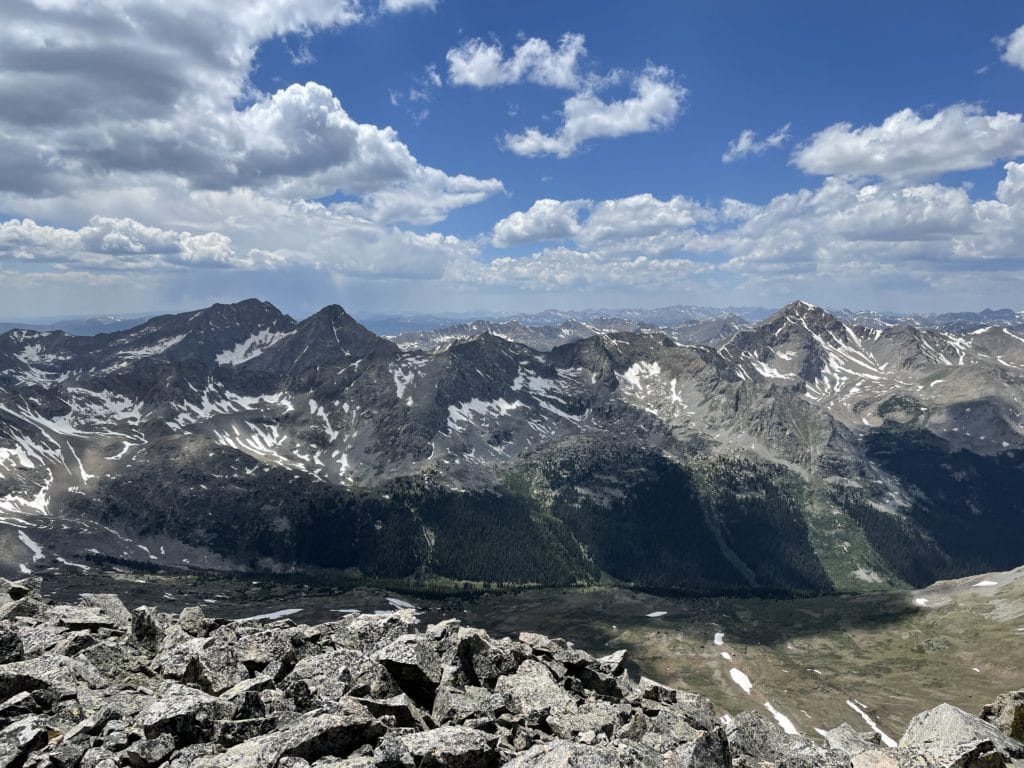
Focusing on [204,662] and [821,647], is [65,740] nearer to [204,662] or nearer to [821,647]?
[204,662]

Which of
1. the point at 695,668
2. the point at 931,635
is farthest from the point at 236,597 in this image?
the point at 931,635

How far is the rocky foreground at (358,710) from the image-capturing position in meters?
21.1

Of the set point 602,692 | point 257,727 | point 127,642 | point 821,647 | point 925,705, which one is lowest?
point 821,647

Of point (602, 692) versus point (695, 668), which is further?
point (695, 668)

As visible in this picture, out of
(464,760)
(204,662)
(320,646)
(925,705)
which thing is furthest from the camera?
(925,705)

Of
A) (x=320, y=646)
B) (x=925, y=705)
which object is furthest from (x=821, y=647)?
(x=320, y=646)

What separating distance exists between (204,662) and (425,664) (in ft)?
37.6

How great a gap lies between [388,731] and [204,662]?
1268 centimetres

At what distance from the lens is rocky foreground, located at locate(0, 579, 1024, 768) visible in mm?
21109

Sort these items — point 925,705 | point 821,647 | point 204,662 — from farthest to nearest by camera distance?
point 821,647 → point 925,705 → point 204,662

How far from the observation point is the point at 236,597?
645 ft

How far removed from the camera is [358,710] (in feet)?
75.2

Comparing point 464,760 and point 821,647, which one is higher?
point 464,760

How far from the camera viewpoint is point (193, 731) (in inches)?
892
